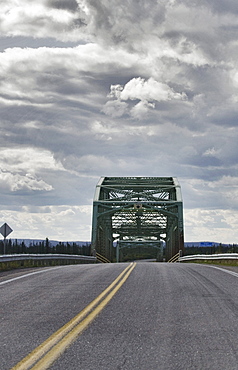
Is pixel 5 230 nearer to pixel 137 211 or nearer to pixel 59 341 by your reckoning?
pixel 59 341

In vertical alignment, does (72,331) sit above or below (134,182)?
below

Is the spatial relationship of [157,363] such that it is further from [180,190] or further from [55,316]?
[180,190]

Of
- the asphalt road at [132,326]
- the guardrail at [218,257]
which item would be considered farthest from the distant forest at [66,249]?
the asphalt road at [132,326]

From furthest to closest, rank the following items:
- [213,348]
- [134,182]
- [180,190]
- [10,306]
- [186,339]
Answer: [134,182], [180,190], [10,306], [186,339], [213,348]

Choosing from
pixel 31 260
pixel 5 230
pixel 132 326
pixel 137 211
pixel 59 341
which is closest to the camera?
pixel 59 341

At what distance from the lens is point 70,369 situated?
488cm

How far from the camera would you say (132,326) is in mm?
7109

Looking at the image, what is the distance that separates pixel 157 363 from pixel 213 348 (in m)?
0.97

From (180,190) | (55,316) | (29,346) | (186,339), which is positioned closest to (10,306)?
(55,316)

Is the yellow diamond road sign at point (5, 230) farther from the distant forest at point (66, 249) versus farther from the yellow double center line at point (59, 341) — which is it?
the yellow double center line at point (59, 341)

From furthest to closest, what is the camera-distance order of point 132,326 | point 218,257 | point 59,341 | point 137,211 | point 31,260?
point 137,211, point 218,257, point 31,260, point 132,326, point 59,341

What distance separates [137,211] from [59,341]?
5723 centimetres

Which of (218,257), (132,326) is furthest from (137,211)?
(132,326)

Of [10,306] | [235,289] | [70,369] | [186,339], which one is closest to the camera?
[70,369]
